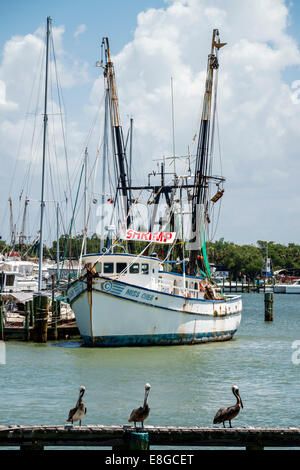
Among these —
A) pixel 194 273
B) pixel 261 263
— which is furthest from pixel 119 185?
pixel 261 263

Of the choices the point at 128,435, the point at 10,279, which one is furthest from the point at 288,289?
the point at 128,435

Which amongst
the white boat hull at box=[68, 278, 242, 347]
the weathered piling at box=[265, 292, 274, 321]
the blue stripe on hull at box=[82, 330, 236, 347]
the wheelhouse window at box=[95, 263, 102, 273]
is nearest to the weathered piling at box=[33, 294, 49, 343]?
the white boat hull at box=[68, 278, 242, 347]

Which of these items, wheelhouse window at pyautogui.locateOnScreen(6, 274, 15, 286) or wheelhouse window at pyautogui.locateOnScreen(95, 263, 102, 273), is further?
wheelhouse window at pyautogui.locateOnScreen(6, 274, 15, 286)

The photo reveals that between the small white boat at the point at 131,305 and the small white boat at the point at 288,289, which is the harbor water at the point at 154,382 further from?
the small white boat at the point at 288,289

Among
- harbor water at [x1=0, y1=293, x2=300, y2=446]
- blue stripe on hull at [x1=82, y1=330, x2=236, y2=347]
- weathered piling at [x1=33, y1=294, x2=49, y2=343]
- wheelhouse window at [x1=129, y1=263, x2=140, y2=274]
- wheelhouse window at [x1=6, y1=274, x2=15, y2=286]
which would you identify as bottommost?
harbor water at [x1=0, y1=293, x2=300, y2=446]

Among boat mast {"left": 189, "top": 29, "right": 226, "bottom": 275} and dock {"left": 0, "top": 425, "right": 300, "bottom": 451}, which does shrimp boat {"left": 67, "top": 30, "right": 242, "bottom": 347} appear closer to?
boat mast {"left": 189, "top": 29, "right": 226, "bottom": 275}

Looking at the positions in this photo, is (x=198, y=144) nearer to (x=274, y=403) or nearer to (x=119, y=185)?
(x=119, y=185)

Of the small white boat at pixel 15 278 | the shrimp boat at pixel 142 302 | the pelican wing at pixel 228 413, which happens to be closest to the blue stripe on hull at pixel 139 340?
the shrimp boat at pixel 142 302

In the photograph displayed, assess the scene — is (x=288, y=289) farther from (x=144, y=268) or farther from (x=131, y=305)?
(x=131, y=305)

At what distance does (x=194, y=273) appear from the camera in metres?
44.4

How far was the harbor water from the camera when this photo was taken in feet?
68.4

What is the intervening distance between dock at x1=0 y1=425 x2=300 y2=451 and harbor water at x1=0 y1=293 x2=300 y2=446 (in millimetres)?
6645

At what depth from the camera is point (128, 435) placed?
41.7ft

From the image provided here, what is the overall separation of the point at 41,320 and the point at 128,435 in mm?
25183
